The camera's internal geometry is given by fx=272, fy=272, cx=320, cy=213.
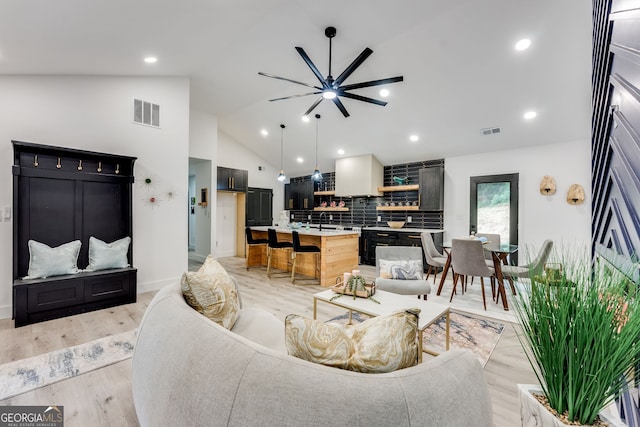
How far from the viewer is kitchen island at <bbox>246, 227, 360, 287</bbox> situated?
15.8ft

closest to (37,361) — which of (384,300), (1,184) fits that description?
(1,184)

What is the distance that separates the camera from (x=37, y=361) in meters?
2.28

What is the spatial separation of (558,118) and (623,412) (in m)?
4.60

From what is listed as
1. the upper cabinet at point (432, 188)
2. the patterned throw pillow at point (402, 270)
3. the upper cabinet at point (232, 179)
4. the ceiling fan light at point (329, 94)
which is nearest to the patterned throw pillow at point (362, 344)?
the patterned throw pillow at point (402, 270)

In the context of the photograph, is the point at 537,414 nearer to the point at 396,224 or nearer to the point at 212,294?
the point at 212,294

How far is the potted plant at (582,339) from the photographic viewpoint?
0.84 m

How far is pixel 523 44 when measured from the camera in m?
3.48

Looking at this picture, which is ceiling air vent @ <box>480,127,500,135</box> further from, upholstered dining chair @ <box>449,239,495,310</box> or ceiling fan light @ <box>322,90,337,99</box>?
ceiling fan light @ <box>322,90,337,99</box>

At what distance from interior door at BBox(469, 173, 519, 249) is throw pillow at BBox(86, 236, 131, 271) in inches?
246

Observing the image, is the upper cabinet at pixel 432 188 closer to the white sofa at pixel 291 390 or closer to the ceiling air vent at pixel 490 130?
the ceiling air vent at pixel 490 130

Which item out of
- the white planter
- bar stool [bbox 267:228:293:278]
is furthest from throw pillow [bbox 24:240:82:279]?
the white planter

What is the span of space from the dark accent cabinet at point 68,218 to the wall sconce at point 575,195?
712 cm

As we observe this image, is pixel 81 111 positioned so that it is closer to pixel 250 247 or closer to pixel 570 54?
pixel 250 247

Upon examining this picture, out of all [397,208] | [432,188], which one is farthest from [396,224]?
[432,188]
